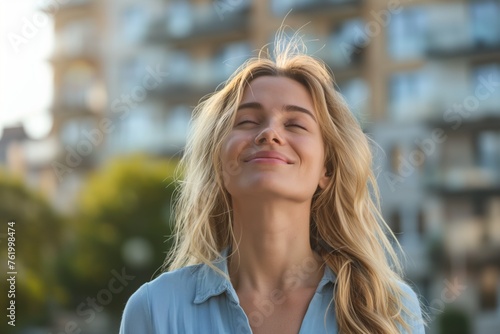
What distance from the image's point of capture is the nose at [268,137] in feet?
7.29

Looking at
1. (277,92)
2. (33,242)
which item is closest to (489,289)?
(33,242)

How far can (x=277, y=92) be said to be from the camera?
238cm

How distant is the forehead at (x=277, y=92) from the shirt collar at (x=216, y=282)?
0.42 m

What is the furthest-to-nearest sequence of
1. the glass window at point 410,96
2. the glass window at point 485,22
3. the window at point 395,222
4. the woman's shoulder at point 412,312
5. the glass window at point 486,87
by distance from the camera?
1. the glass window at point 410,96
2. the glass window at point 485,22
3. the glass window at point 486,87
4. the window at point 395,222
5. the woman's shoulder at point 412,312

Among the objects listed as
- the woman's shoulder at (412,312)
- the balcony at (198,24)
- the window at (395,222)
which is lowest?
the window at (395,222)

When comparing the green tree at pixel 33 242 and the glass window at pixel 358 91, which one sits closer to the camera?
the green tree at pixel 33 242

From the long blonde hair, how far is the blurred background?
56.3 feet

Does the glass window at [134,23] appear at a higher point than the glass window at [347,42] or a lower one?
higher

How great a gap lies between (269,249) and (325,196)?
0.97 ft

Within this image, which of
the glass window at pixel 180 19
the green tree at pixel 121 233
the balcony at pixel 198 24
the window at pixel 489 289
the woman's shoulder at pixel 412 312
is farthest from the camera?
→ the glass window at pixel 180 19

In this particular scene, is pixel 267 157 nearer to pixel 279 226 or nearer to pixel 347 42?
pixel 279 226

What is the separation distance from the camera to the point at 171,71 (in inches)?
1062

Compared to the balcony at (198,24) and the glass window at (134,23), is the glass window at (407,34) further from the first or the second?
the glass window at (134,23)

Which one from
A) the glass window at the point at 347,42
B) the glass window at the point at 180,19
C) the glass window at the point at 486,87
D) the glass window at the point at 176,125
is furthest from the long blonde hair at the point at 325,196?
the glass window at the point at 180,19
